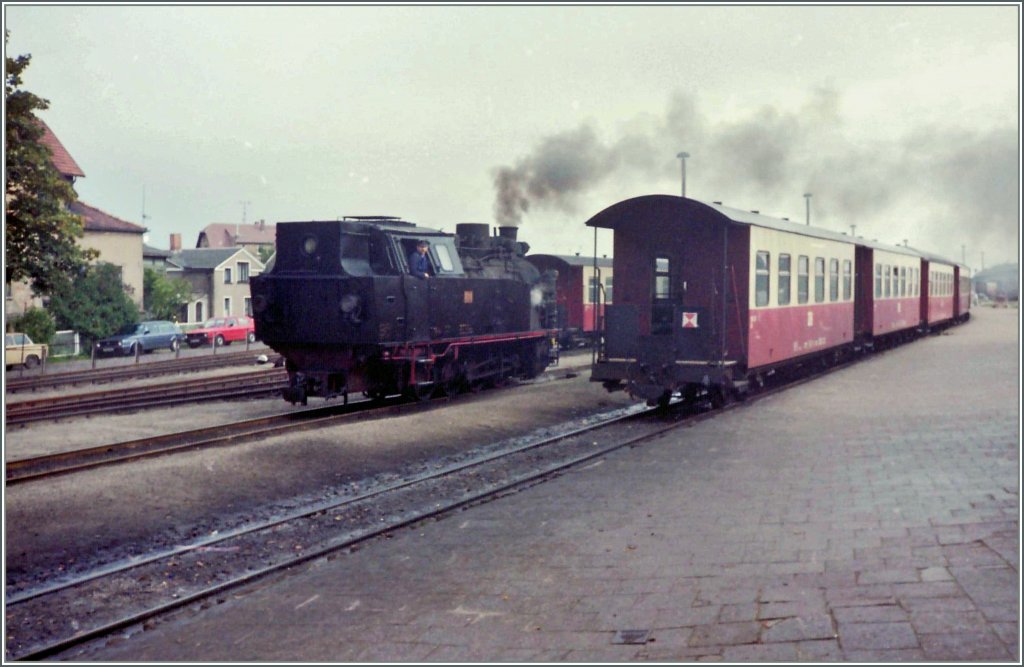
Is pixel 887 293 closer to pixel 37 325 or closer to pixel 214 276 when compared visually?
pixel 37 325

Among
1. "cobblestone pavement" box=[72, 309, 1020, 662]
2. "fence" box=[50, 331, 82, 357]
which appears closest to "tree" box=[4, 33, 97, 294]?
"fence" box=[50, 331, 82, 357]

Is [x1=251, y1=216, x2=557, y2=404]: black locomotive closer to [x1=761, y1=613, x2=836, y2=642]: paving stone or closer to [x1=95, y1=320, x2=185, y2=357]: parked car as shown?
[x1=761, y1=613, x2=836, y2=642]: paving stone

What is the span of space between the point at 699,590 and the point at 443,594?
1657mm

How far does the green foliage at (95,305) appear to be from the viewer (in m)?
30.6

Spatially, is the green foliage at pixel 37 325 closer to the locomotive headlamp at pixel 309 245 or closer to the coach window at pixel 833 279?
the locomotive headlamp at pixel 309 245

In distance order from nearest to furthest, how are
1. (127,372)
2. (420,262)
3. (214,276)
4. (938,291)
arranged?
1. (420,262)
2. (127,372)
3. (938,291)
4. (214,276)

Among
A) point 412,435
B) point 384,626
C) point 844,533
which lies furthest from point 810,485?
point 412,435

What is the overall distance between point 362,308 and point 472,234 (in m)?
4.79

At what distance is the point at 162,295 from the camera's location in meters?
37.2

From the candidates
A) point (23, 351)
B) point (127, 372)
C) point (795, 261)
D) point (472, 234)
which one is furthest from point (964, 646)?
point (23, 351)

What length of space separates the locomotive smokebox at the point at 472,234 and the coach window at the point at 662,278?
207 inches

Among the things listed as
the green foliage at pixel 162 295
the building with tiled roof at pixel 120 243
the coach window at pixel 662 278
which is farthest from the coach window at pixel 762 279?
the green foliage at pixel 162 295

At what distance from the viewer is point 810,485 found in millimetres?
8938

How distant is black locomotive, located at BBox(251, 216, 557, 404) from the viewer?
15.1 meters
